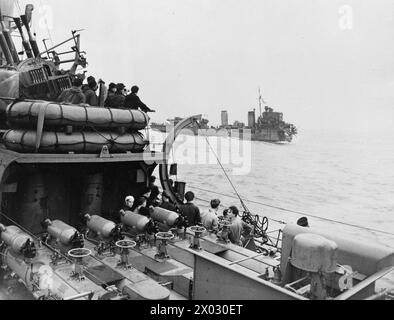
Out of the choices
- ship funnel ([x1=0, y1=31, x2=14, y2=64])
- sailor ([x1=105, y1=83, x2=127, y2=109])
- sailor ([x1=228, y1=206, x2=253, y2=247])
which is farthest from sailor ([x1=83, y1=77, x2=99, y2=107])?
sailor ([x1=228, y1=206, x2=253, y2=247])

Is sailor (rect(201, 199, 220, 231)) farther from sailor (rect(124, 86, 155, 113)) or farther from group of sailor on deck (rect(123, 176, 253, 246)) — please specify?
sailor (rect(124, 86, 155, 113))

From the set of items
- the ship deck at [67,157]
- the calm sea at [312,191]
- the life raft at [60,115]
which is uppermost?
the life raft at [60,115]

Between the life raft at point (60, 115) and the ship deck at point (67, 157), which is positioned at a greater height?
the life raft at point (60, 115)

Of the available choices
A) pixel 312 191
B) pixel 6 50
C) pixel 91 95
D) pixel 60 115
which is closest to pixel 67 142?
pixel 60 115

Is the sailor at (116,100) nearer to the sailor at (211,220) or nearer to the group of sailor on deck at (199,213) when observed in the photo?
the group of sailor on deck at (199,213)

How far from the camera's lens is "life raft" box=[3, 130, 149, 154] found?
6051mm

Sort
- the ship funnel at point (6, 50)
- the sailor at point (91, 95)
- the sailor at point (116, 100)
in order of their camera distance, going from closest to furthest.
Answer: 1. the sailor at point (91, 95)
2. the sailor at point (116, 100)
3. the ship funnel at point (6, 50)

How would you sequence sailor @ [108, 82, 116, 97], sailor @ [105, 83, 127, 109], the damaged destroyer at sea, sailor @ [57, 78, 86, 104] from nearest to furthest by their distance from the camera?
the damaged destroyer at sea
sailor @ [57, 78, 86, 104]
sailor @ [105, 83, 127, 109]
sailor @ [108, 82, 116, 97]

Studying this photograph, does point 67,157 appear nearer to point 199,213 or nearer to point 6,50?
point 199,213

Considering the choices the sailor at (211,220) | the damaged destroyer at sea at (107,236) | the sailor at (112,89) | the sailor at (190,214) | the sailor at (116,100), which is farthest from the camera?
the sailor at (112,89)

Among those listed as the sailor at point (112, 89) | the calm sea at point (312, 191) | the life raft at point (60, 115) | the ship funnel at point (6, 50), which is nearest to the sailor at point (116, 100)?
the sailor at point (112, 89)

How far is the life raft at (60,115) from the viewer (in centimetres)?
595
